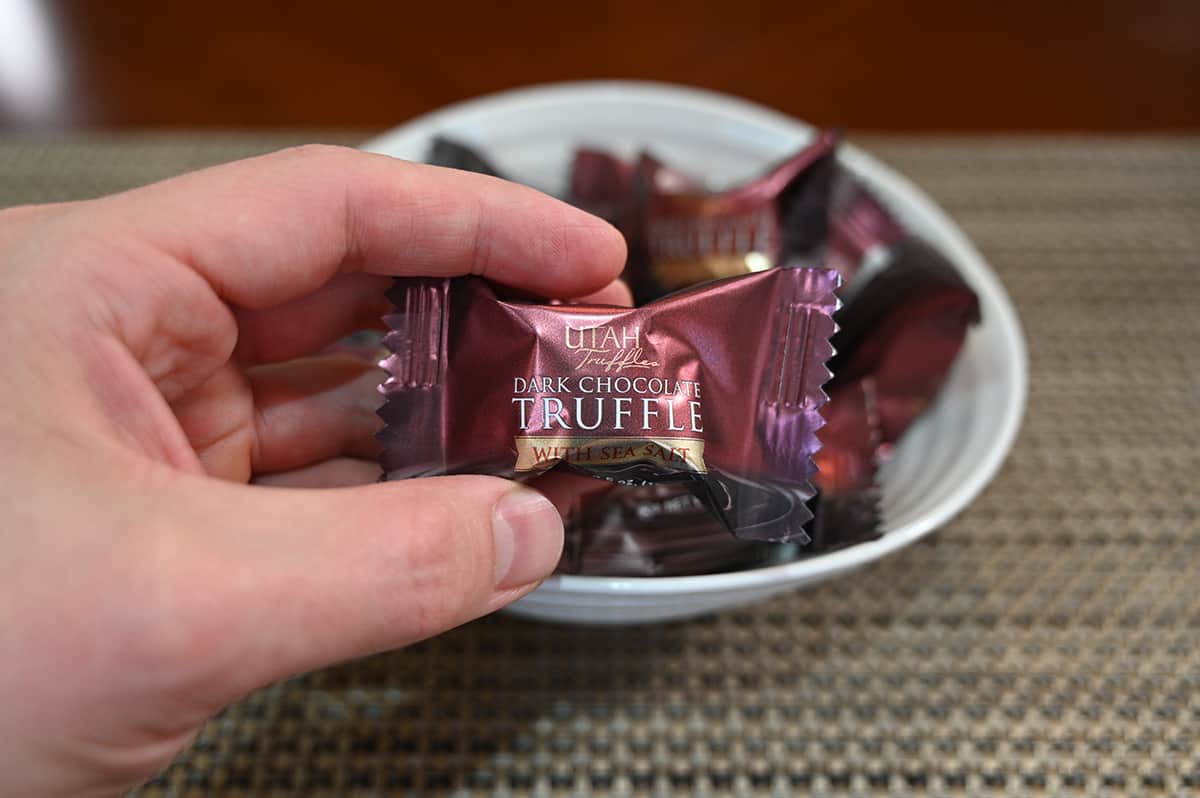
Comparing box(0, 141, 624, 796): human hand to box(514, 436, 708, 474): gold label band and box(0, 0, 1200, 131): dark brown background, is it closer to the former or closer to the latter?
box(514, 436, 708, 474): gold label band

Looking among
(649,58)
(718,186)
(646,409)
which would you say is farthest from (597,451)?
(649,58)

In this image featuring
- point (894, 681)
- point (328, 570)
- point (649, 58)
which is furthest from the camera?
point (649, 58)

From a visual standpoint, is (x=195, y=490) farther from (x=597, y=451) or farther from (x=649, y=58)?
(x=649, y=58)

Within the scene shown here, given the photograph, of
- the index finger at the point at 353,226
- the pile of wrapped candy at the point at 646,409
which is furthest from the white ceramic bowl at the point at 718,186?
the index finger at the point at 353,226

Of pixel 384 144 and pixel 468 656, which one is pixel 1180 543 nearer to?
pixel 468 656

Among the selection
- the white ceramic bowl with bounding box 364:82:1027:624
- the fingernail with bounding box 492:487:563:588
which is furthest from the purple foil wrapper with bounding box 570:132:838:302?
the fingernail with bounding box 492:487:563:588

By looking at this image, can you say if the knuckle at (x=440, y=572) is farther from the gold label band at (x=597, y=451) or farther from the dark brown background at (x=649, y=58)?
the dark brown background at (x=649, y=58)

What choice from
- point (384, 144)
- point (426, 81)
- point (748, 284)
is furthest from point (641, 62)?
point (748, 284)
